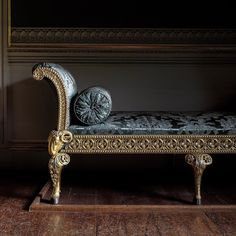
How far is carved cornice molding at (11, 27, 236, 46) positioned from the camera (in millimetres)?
2119

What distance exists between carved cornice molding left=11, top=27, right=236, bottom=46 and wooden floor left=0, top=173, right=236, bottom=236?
2.67ft

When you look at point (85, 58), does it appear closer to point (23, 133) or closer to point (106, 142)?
point (23, 133)

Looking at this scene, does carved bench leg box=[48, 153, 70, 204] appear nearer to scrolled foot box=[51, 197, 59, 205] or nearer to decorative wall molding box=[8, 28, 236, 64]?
scrolled foot box=[51, 197, 59, 205]

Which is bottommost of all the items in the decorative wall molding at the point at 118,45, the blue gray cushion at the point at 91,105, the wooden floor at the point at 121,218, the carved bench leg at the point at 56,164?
the wooden floor at the point at 121,218

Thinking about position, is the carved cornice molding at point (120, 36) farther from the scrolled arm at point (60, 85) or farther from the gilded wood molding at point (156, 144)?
the gilded wood molding at point (156, 144)

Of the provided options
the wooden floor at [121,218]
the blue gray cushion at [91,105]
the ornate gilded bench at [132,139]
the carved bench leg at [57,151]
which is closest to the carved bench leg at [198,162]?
the ornate gilded bench at [132,139]

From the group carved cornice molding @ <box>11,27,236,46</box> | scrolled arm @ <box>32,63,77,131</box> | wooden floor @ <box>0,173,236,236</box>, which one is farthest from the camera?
carved cornice molding @ <box>11,27,236,46</box>

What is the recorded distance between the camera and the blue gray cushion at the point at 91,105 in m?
1.53

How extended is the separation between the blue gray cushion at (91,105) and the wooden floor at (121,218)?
37 centimetres

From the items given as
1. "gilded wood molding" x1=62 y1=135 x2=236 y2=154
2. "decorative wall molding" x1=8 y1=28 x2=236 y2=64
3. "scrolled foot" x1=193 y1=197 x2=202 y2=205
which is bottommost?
"scrolled foot" x1=193 y1=197 x2=202 y2=205

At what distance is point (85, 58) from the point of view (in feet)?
7.04

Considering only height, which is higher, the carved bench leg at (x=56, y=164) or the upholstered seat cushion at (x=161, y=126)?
the upholstered seat cushion at (x=161, y=126)

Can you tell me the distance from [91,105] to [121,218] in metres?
0.45

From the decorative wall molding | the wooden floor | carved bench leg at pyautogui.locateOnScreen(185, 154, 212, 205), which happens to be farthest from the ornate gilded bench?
the decorative wall molding
